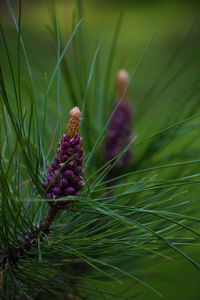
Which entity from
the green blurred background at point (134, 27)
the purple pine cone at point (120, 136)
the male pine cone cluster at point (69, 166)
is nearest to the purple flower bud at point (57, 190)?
the male pine cone cluster at point (69, 166)

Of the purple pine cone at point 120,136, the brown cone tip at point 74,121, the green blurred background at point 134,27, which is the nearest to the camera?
the brown cone tip at point 74,121

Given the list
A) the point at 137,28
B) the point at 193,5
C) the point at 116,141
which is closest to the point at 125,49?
the point at 137,28

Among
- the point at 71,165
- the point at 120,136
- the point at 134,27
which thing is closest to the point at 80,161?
the point at 71,165

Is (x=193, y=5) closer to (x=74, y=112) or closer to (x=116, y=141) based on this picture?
(x=116, y=141)

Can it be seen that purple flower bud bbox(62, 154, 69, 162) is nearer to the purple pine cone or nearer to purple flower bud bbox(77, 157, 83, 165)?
purple flower bud bbox(77, 157, 83, 165)

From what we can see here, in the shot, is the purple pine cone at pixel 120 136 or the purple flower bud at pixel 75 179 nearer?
the purple flower bud at pixel 75 179

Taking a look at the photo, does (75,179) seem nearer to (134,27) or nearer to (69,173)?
(69,173)

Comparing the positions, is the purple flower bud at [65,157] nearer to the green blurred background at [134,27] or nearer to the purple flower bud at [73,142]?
the purple flower bud at [73,142]

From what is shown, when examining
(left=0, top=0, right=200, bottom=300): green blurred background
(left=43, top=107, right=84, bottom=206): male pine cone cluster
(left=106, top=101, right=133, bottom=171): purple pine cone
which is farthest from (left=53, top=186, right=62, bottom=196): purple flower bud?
(left=0, top=0, right=200, bottom=300): green blurred background
